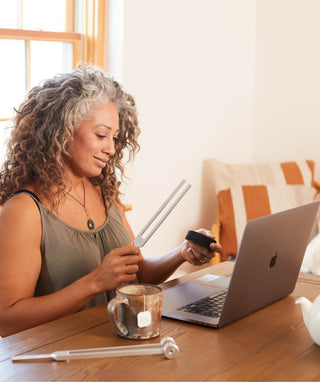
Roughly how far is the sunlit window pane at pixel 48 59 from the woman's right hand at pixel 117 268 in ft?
4.84

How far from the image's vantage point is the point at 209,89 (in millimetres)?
3684

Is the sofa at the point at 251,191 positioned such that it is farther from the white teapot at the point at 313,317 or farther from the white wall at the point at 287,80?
the white teapot at the point at 313,317

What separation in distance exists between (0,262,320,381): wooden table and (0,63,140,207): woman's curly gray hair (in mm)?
494

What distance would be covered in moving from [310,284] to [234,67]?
2.30m

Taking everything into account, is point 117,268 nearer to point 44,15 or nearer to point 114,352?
point 114,352

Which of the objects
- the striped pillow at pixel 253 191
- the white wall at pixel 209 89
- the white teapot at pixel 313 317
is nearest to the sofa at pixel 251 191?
the striped pillow at pixel 253 191

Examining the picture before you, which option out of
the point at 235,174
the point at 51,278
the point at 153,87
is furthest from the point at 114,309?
the point at 235,174

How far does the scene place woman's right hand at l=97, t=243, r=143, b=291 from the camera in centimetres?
153

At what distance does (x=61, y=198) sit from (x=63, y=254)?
171 millimetres

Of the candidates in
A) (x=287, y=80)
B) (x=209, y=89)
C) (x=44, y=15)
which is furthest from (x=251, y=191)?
(x=44, y=15)

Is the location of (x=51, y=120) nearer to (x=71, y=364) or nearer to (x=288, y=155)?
(x=71, y=364)

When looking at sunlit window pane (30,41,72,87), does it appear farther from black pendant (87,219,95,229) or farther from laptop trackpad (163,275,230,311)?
laptop trackpad (163,275,230,311)

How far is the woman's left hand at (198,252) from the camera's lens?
1729 mm

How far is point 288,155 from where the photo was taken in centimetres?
400
